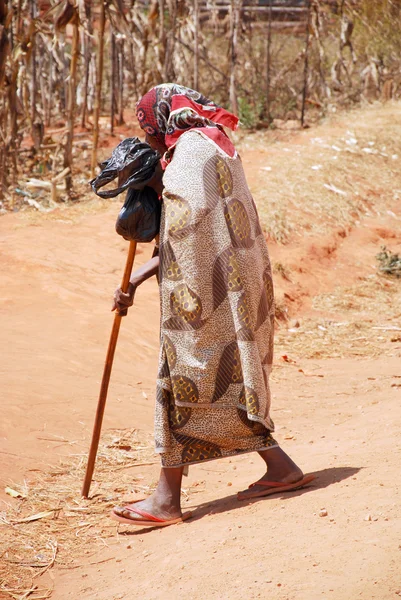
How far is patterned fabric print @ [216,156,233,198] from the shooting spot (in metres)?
3.10

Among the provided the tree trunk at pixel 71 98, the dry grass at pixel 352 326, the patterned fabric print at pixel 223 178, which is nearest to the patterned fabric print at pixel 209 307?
the patterned fabric print at pixel 223 178

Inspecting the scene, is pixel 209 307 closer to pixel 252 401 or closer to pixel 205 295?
pixel 205 295

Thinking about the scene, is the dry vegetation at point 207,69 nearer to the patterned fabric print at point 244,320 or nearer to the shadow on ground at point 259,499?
the shadow on ground at point 259,499

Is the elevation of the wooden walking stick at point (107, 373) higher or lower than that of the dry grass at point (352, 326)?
higher

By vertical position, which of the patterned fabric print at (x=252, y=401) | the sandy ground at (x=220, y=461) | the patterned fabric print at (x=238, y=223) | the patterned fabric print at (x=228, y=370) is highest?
the patterned fabric print at (x=238, y=223)

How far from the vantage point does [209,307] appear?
10.2 feet

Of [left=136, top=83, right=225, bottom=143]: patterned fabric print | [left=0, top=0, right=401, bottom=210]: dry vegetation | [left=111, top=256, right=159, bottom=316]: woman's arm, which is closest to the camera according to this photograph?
[left=136, top=83, right=225, bottom=143]: patterned fabric print

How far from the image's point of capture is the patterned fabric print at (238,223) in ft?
10.2

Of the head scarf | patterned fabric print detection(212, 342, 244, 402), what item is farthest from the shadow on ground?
the head scarf

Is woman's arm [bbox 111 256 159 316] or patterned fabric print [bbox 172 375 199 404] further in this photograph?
woman's arm [bbox 111 256 159 316]

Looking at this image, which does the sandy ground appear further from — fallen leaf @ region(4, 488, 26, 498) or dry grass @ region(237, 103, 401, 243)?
dry grass @ region(237, 103, 401, 243)

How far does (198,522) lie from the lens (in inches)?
129

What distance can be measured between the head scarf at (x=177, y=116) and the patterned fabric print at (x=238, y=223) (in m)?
0.22

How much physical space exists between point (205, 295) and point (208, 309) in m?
0.05
